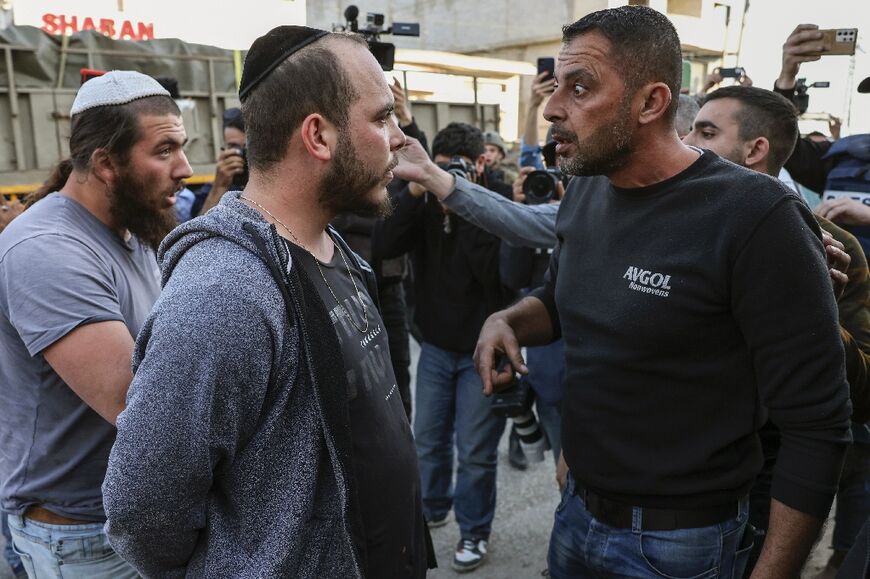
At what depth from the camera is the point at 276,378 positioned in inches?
51.6

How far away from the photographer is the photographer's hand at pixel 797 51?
13.0 ft

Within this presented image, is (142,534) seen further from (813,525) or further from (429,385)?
(429,385)

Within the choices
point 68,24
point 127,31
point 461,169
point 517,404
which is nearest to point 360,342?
point 517,404

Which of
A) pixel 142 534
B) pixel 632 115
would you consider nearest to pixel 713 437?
pixel 632 115

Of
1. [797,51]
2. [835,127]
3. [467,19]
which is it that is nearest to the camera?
[797,51]

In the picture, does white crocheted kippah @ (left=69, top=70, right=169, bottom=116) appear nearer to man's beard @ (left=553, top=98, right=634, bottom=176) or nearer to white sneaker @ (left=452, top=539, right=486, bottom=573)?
→ man's beard @ (left=553, top=98, right=634, bottom=176)

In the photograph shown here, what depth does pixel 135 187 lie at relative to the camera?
6.98 feet

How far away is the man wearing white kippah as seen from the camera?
1.74 meters

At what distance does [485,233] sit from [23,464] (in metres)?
2.46

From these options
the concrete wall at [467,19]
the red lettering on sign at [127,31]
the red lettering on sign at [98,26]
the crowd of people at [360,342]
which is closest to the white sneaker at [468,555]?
the crowd of people at [360,342]

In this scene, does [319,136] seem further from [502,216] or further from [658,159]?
[502,216]

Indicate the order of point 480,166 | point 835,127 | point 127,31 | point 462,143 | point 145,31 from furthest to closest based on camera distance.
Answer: point 145,31
point 127,31
point 835,127
point 462,143
point 480,166

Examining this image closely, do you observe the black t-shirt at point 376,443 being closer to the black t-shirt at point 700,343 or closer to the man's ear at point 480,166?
the black t-shirt at point 700,343

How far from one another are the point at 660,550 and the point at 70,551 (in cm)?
157
